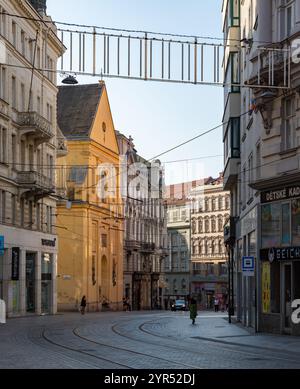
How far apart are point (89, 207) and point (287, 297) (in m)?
46.6

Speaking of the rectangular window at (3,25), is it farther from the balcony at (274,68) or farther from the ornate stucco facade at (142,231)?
the ornate stucco facade at (142,231)

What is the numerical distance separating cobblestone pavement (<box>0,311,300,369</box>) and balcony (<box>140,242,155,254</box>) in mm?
64450

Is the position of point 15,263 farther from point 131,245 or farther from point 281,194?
point 131,245

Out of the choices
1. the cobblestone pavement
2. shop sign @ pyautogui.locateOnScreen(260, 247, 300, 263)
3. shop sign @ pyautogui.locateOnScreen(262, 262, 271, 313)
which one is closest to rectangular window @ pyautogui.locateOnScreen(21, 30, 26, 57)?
the cobblestone pavement

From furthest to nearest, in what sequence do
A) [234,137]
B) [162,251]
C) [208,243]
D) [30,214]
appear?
[208,243], [162,251], [30,214], [234,137]

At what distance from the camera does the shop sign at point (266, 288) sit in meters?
32.9

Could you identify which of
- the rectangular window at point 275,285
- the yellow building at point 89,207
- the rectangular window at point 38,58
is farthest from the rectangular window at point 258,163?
the yellow building at point 89,207

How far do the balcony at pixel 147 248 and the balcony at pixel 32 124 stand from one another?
44630mm

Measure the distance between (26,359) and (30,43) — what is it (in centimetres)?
3882

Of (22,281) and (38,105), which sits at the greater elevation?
(38,105)

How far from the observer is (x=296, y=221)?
3100 cm

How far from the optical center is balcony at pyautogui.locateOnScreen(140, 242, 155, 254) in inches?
3964

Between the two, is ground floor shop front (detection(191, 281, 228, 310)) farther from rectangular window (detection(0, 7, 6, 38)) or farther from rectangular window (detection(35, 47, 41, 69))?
rectangular window (detection(0, 7, 6, 38))

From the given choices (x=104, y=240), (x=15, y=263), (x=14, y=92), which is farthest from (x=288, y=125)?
(x=104, y=240)
